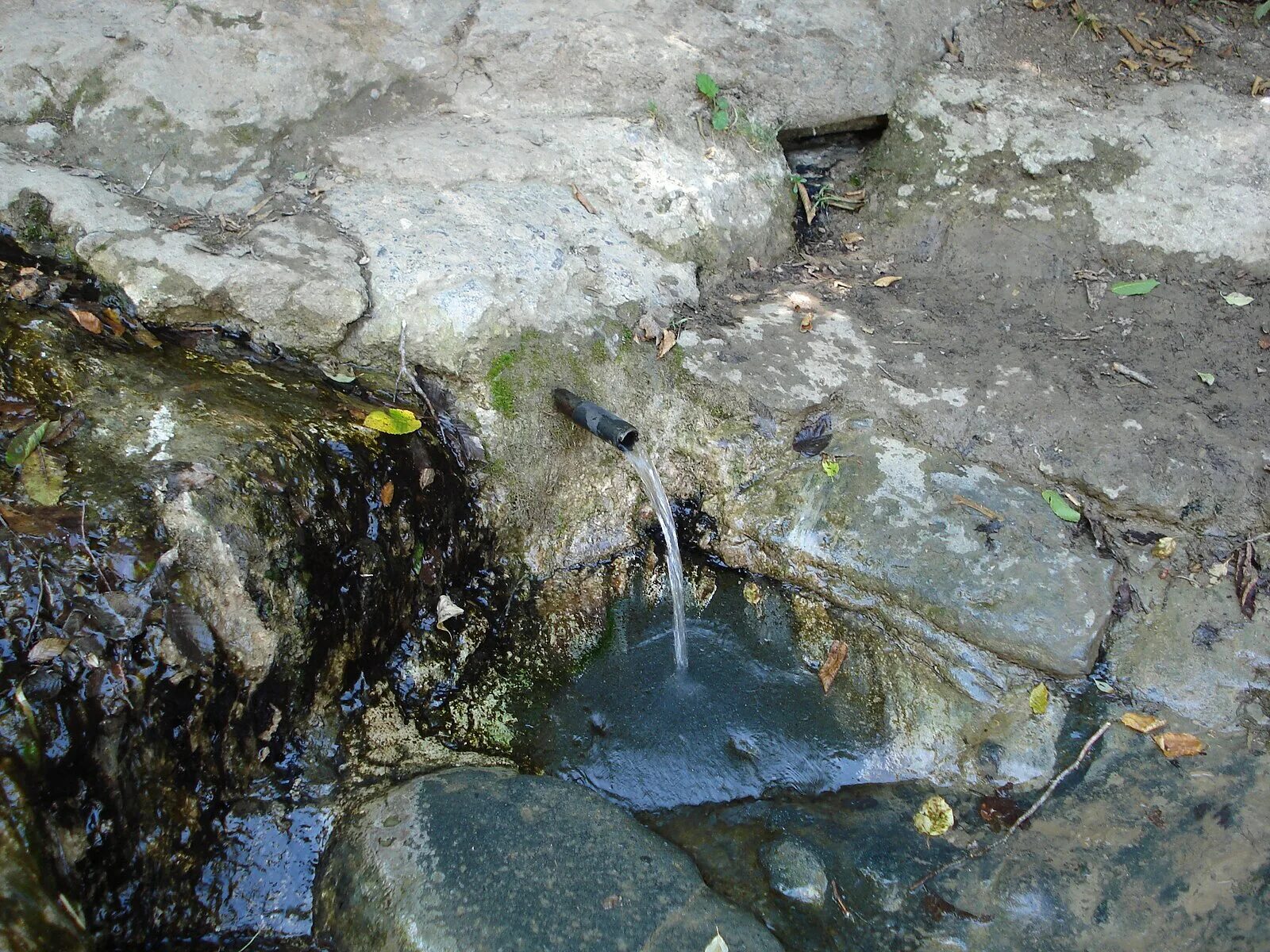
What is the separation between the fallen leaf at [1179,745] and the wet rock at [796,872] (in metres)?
1.20

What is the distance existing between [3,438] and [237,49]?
2422mm

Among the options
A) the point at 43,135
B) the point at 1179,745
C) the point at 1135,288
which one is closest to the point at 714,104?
the point at 1135,288

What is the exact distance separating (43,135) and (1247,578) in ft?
16.2

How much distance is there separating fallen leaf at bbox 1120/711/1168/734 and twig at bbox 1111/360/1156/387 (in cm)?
142

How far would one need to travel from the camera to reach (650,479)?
3.39m

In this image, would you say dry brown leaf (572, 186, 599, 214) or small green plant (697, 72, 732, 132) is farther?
small green plant (697, 72, 732, 132)

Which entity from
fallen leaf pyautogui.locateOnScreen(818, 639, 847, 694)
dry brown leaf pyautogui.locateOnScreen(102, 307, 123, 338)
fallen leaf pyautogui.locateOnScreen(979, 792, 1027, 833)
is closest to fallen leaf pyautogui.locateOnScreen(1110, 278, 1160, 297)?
fallen leaf pyautogui.locateOnScreen(818, 639, 847, 694)

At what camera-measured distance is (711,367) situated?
3625 millimetres

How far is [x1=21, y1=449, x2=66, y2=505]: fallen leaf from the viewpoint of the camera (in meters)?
2.31

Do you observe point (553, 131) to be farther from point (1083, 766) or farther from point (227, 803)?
point (1083, 766)

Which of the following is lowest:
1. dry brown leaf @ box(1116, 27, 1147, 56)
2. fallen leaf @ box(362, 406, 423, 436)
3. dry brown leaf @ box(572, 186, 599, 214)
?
fallen leaf @ box(362, 406, 423, 436)

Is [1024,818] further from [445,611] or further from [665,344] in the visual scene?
[665,344]

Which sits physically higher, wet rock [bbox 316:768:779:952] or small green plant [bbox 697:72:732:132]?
small green plant [bbox 697:72:732:132]

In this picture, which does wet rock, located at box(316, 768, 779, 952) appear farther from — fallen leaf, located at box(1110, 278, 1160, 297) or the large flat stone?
fallen leaf, located at box(1110, 278, 1160, 297)
